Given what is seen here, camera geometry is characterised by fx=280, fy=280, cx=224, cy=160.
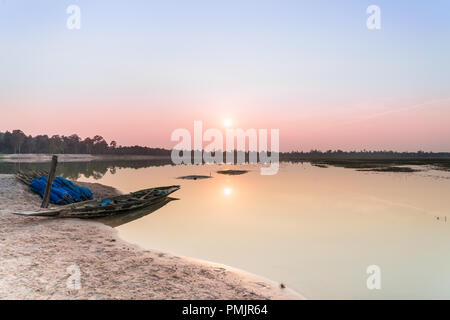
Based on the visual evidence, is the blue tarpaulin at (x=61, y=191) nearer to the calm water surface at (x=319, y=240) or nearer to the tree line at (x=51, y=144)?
the calm water surface at (x=319, y=240)

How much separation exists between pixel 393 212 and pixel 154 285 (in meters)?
18.3

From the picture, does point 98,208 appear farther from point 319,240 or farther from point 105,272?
point 319,240

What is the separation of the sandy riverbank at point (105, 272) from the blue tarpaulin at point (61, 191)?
24.9 feet

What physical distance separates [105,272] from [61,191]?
14137mm

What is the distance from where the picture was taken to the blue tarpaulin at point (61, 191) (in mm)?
18766

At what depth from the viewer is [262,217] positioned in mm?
17219

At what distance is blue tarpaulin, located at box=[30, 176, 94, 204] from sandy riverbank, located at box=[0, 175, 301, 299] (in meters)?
7.59

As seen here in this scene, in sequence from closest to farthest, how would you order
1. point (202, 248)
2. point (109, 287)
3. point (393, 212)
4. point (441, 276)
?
point (109, 287), point (441, 276), point (202, 248), point (393, 212)

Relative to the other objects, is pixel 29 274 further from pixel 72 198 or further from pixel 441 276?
pixel 72 198

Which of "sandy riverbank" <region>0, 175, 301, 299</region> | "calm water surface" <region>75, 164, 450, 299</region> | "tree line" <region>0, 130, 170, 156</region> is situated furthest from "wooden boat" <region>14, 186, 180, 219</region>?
"tree line" <region>0, 130, 170, 156</region>

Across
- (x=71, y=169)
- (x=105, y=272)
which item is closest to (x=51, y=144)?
(x=71, y=169)

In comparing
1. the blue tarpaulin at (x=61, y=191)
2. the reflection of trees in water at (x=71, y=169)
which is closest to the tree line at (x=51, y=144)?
the reflection of trees in water at (x=71, y=169)
